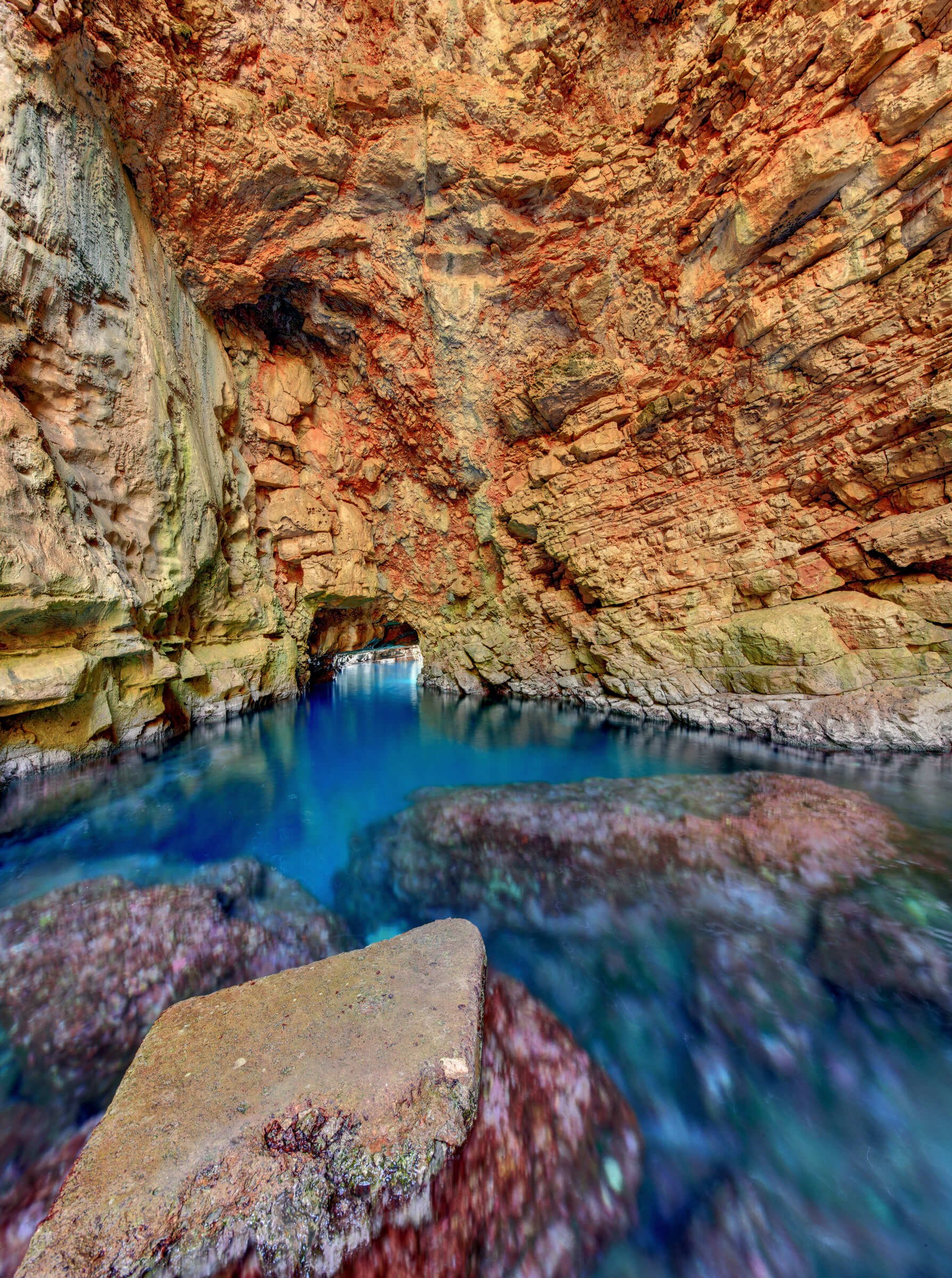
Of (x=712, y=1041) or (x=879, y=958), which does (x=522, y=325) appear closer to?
(x=879, y=958)

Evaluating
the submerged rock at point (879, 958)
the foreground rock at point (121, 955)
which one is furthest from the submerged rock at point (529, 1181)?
the submerged rock at point (879, 958)

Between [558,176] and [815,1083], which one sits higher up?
[558,176]

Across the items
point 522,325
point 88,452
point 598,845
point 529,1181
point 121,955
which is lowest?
point 121,955

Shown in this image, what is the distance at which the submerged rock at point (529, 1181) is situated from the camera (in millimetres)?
1436

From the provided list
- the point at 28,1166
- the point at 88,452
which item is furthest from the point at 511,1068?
the point at 88,452

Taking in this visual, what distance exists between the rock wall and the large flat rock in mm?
6119

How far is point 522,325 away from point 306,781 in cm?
1099

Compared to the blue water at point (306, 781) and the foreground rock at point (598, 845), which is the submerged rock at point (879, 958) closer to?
the foreground rock at point (598, 845)

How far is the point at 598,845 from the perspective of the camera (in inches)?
178

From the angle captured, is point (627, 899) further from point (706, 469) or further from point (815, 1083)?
point (706, 469)

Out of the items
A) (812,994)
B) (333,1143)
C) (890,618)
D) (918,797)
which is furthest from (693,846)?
(890,618)

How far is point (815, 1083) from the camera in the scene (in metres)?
2.15

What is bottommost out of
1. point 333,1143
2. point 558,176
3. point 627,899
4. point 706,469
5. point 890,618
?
point 627,899

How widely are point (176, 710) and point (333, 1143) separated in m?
9.44
